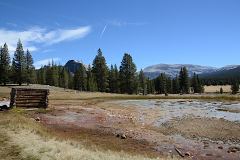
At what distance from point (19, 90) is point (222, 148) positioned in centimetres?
2264

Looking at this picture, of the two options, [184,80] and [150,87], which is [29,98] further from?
[150,87]

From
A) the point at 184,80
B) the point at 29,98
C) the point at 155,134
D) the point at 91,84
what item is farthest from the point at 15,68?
the point at 155,134

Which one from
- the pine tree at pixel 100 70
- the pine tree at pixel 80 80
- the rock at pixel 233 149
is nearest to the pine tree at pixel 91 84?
the pine tree at pixel 80 80

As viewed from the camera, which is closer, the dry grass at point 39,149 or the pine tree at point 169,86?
the dry grass at point 39,149

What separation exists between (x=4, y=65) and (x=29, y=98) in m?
91.8

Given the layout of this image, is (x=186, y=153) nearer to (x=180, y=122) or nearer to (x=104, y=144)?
(x=104, y=144)

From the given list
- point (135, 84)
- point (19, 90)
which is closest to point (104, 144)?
point (19, 90)

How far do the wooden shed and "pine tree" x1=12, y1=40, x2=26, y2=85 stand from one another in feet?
290

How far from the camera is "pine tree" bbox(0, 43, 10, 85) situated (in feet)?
403

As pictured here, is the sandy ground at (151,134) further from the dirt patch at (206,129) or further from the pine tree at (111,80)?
the pine tree at (111,80)

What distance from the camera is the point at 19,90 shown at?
3769 centimetres

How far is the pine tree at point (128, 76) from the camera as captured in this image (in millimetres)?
126312

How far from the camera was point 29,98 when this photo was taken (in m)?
38.4

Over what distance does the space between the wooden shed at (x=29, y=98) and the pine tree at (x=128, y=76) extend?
8753 centimetres
